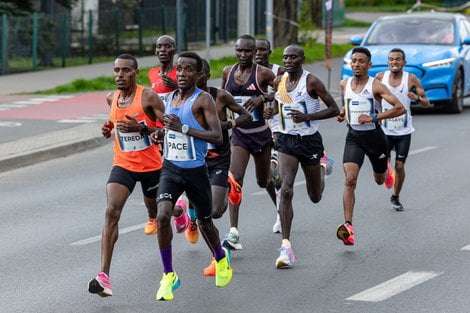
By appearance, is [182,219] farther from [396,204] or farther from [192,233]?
[396,204]

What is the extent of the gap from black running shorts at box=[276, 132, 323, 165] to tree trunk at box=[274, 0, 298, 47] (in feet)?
86.5

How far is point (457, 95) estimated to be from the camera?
78.9 ft

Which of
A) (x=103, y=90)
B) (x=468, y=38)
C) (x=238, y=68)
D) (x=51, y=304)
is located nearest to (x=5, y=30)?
(x=103, y=90)

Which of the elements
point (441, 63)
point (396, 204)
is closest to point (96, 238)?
point (396, 204)

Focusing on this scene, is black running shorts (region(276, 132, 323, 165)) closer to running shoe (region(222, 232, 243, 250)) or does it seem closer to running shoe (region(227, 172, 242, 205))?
running shoe (region(227, 172, 242, 205))

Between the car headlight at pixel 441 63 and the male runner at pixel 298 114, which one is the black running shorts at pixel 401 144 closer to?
the male runner at pixel 298 114

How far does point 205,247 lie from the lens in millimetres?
11555

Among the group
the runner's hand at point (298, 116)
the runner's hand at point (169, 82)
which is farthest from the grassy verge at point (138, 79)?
the runner's hand at point (298, 116)

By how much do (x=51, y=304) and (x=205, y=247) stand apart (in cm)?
258

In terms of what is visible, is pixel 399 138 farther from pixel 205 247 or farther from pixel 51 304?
pixel 51 304

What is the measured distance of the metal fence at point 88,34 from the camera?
32.1 m

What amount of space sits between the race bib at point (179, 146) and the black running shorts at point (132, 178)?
527 millimetres

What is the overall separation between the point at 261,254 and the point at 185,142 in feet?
7.20

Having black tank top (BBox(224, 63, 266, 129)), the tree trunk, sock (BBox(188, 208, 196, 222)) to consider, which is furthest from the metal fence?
sock (BBox(188, 208, 196, 222))
